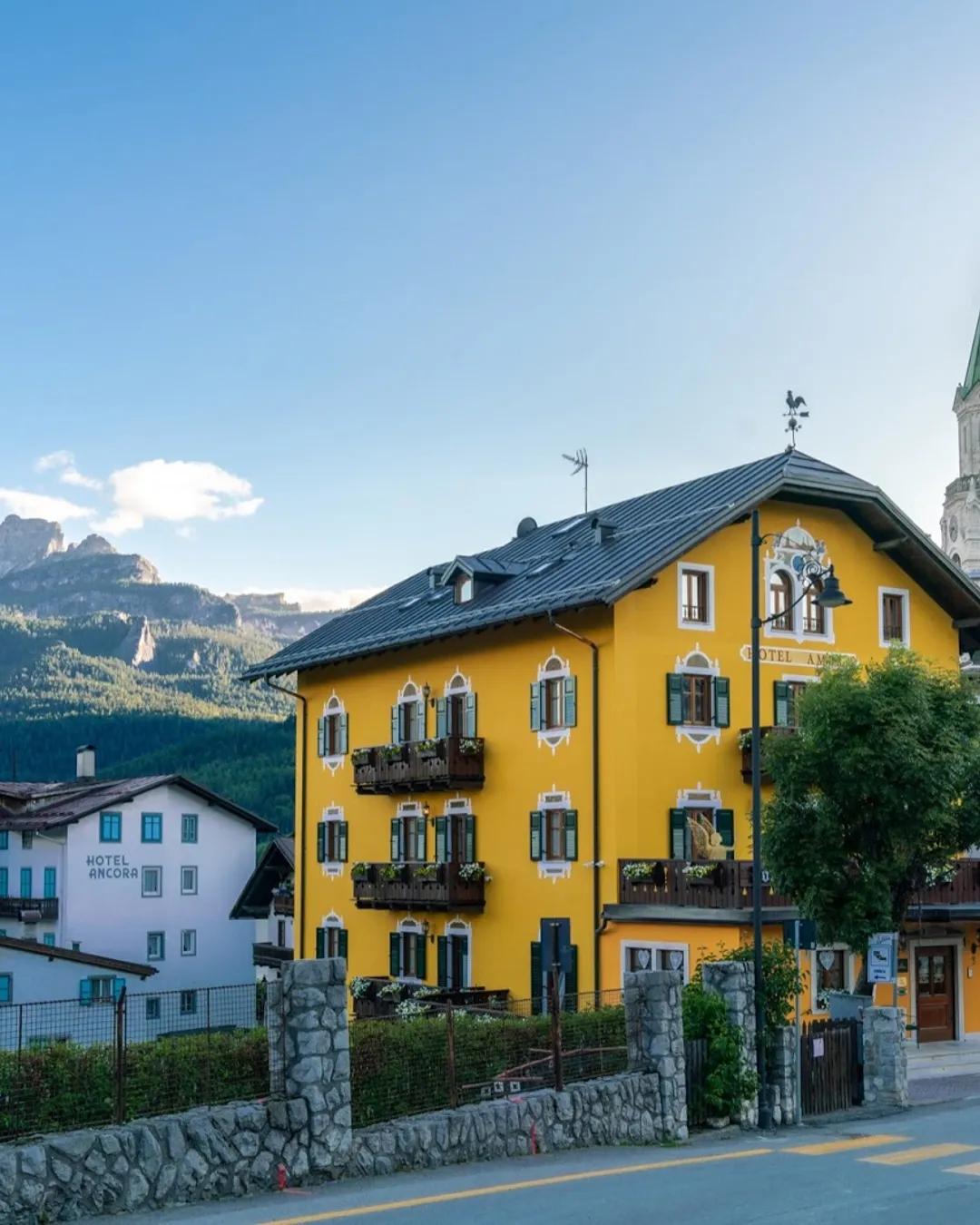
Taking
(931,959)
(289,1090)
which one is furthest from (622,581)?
(289,1090)

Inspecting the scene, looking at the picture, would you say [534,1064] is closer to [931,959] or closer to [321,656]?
[931,959]

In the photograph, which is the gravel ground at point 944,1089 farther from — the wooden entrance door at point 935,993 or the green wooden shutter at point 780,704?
the green wooden shutter at point 780,704

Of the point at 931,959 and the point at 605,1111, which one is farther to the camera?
the point at 931,959

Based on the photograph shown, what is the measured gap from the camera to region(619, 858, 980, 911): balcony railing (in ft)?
106

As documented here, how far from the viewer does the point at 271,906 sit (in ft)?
211

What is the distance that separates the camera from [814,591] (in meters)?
39.1

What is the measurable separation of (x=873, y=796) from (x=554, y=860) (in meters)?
9.19

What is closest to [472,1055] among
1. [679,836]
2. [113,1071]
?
[113,1071]

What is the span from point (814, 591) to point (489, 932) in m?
11.5

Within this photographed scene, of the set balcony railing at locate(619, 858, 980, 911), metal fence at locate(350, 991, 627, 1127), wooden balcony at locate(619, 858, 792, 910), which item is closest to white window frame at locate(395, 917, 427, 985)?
balcony railing at locate(619, 858, 980, 911)

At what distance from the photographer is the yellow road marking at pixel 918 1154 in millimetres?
21906

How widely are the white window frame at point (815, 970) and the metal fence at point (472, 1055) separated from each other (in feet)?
33.1

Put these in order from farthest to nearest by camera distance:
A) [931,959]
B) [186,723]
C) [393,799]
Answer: [186,723]
[393,799]
[931,959]

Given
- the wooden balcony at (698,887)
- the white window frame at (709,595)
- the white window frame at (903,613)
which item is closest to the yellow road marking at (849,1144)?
the wooden balcony at (698,887)
